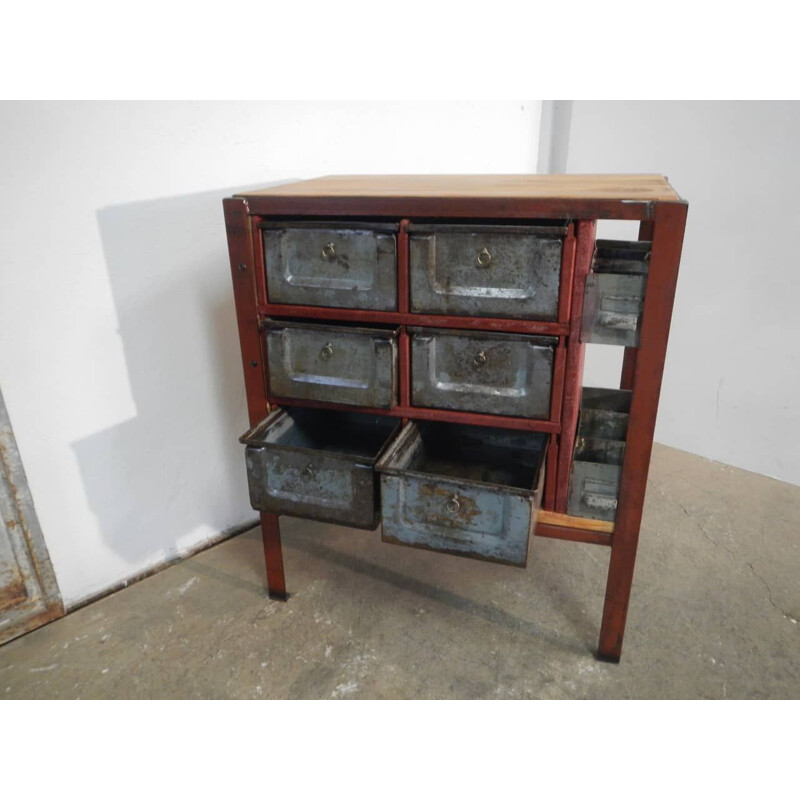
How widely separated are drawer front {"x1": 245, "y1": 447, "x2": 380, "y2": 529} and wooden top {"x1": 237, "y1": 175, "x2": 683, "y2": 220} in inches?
24.0

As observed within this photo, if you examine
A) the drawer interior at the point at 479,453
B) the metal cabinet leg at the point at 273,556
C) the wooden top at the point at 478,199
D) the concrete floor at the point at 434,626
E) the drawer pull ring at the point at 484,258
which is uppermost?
the wooden top at the point at 478,199

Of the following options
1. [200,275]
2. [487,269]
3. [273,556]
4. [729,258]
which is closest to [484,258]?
[487,269]

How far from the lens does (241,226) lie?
5.23ft

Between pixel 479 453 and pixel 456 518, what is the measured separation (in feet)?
1.56

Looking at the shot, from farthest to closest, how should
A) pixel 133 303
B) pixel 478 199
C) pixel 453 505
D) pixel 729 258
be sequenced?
1. pixel 729 258
2. pixel 133 303
3. pixel 453 505
4. pixel 478 199

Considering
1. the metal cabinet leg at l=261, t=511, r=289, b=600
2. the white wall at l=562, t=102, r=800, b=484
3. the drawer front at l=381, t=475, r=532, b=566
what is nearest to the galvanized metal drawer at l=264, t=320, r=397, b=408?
the drawer front at l=381, t=475, r=532, b=566

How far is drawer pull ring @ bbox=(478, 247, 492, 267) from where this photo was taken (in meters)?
1.45

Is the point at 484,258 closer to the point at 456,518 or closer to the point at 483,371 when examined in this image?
the point at 483,371

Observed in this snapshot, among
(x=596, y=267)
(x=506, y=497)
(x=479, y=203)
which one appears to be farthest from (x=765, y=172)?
(x=506, y=497)

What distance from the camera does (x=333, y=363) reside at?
1.65 m

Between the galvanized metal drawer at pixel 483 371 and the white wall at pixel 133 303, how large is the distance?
2.82 feet

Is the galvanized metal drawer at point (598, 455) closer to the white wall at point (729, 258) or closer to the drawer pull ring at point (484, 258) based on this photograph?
the drawer pull ring at point (484, 258)

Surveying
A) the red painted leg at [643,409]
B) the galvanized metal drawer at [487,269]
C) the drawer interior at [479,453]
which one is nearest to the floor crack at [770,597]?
the red painted leg at [643,409]

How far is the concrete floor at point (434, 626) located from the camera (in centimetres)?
171
